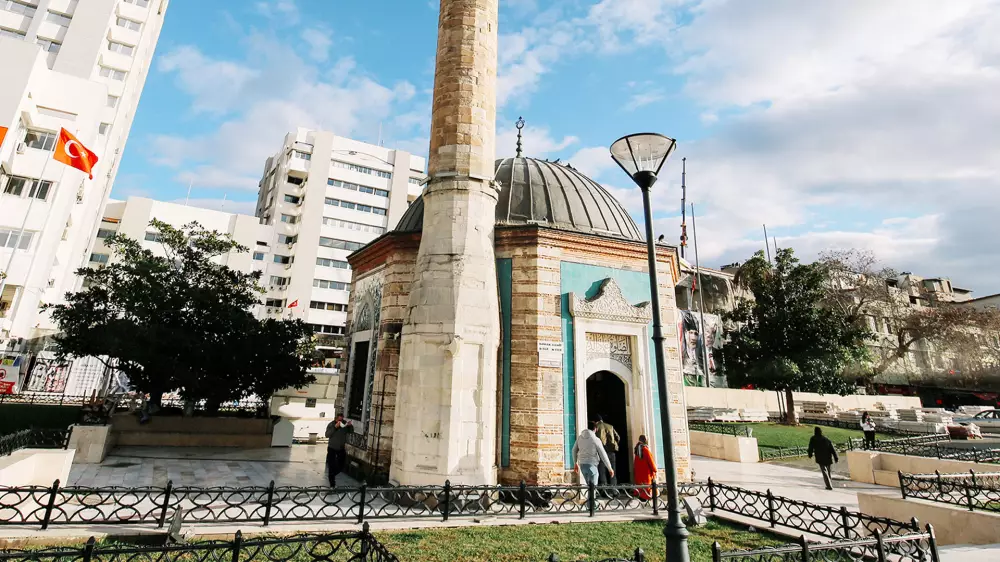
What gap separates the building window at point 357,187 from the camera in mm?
45844

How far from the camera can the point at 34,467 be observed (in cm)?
734

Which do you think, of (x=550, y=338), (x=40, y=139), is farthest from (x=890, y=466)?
(x=40, y=139)

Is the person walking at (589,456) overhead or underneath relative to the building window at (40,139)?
underneath

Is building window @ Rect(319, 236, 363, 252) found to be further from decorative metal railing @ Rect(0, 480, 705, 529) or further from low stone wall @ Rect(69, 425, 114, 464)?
decorative metal railing @ Rect(0, 480, 705, 529)

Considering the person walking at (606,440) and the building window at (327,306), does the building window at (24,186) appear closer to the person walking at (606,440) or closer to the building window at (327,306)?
the building window at (327,306)

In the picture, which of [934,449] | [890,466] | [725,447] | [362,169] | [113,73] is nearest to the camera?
[890,466]

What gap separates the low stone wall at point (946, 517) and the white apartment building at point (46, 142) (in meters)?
29.6

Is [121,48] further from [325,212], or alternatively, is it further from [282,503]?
[282,503]

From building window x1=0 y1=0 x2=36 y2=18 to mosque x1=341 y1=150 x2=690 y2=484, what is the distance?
3274 centimetres

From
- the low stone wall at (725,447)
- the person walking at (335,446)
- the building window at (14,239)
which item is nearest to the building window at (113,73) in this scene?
the building window at (14,239)

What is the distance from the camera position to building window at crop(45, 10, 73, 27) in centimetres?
2898

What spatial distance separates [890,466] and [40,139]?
33.9 meters

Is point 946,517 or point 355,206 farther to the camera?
point 355,206

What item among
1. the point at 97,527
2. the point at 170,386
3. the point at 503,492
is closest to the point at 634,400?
the point at 503,492
